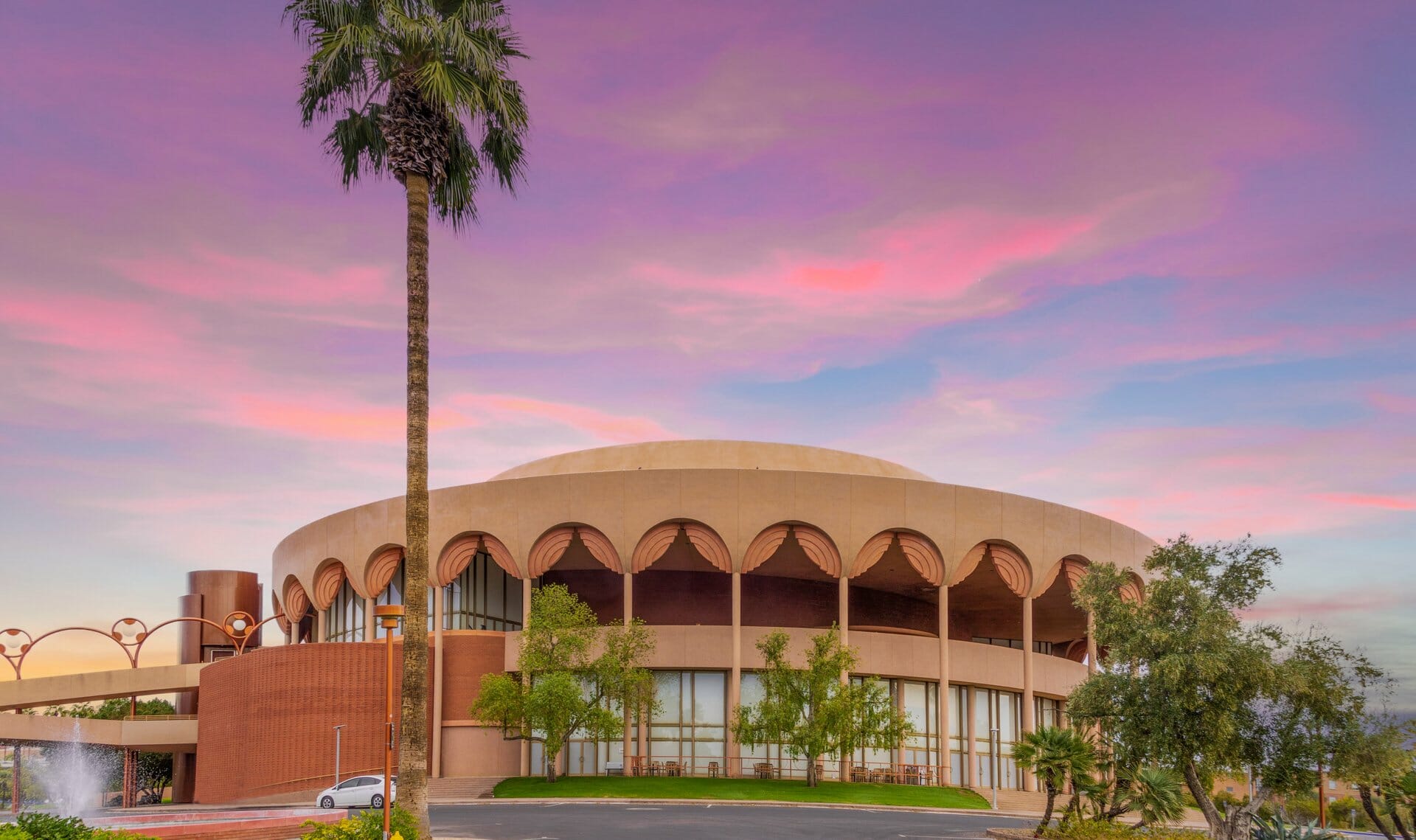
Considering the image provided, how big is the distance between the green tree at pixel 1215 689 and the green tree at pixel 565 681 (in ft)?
82.4

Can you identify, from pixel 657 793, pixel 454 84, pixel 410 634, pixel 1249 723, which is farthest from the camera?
pixel 657 793

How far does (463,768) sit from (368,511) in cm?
1313

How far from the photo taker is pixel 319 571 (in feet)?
212

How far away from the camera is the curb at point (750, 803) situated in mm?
42469

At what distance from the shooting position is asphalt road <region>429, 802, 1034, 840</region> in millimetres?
30125

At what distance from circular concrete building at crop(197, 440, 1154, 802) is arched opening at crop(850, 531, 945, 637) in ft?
0.53

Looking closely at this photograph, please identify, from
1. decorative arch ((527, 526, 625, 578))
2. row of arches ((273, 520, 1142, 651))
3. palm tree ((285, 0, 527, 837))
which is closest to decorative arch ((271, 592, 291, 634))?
row of arches ((273, 520, 1142, 651))

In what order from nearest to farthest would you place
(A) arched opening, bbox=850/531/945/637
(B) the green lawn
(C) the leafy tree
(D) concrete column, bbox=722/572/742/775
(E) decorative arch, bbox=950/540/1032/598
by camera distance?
1. (C) the leafy tree
2. (B) the green lawn
3. (D) concrete column, bbox=722/572/742/775
4. (A) arched opening, bbox=850/531/945/637
5. (E) decorative arch, bbox=950/540/1032/598

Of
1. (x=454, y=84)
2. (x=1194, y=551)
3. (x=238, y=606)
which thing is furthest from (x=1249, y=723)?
(x=238, y=606)

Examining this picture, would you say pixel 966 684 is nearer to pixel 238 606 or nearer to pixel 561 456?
pixel 561 456

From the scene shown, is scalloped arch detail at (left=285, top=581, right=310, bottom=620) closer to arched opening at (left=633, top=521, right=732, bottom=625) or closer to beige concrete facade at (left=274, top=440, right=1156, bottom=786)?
beige concrete facade at (left=274, top=440, right=1156, bottom=786)

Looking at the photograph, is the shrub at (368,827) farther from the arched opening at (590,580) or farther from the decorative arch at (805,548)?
the arched opening at (590,580)

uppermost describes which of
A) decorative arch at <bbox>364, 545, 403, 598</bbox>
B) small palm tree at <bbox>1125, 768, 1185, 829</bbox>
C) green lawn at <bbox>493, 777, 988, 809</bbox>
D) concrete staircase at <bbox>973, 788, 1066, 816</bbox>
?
decorative arch at <bbox>364, 545, 403, 598</bbox>

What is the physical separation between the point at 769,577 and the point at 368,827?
142 feet
